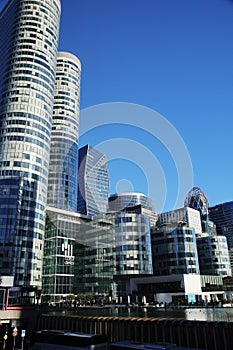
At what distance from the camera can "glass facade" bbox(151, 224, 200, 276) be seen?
109 m

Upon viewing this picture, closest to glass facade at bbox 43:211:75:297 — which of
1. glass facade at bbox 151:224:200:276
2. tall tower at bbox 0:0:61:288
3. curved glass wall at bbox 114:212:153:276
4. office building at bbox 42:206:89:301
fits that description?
office building at bbox 42:206:89:301

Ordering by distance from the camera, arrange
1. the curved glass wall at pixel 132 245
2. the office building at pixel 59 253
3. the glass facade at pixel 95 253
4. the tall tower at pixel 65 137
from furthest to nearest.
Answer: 1. the tall tower at pixel 65 137
2. the office building at pixel 59 253
3. the glass facade at pixel 95 253
4. the curved glass wall at pixel 132 245

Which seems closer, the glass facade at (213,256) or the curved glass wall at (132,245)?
the curved glass wall at (132,245)

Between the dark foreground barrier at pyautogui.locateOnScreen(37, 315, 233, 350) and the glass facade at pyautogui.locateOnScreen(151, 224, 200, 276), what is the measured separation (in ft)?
288

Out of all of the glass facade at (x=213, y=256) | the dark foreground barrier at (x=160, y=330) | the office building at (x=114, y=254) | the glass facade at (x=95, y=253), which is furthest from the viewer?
the glass facade at (x=213, y=256)

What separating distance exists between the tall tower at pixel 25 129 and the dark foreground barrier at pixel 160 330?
7404 cm

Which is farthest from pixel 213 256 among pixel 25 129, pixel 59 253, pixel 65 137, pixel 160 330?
pixel 160 330

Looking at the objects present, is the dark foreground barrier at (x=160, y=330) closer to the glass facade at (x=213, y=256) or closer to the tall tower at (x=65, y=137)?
the glass facade at (x=213, y=256)

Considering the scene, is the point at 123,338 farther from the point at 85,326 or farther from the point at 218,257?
the point at 218,257

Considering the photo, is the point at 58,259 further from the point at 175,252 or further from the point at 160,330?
the point at 160,330

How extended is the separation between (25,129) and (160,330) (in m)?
100

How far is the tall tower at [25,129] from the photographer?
97188mm

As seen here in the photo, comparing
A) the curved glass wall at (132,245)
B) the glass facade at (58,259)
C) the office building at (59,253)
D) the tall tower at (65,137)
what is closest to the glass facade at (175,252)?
the curved glass wall at (132,245)

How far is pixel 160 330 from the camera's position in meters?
21.8
